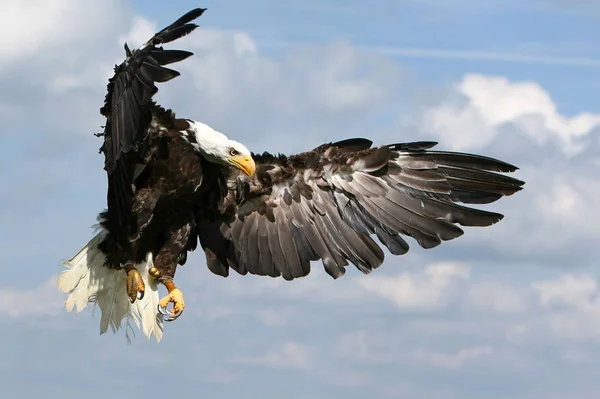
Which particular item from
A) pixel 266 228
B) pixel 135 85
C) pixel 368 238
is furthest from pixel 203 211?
pixel 135 85

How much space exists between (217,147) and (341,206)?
1.52 m

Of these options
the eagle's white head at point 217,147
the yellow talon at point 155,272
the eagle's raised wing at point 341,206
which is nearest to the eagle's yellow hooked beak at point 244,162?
the eagle's white head at point 217,147

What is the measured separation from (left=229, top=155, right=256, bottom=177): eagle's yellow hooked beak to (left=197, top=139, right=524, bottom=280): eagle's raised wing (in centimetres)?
76

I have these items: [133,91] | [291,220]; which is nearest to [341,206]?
[291,220]

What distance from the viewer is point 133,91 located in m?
9.96

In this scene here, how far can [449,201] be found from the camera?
1185cm

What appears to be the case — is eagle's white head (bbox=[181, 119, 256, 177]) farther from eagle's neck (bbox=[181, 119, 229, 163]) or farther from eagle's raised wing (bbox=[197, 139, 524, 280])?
eagle's raised wing (bbox=[197, 139, 524, 280])

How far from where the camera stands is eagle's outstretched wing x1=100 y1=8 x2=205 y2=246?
980 centimetres

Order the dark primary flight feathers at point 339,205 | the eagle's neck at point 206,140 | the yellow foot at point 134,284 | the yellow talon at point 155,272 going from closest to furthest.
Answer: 1. the eagle's neck at point 206,140
2. the yellow foot at point 134,284
3. the yellow talon at point 155,272
4. the dark primary flight feathers at point 339,205

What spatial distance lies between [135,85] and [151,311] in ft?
8.73

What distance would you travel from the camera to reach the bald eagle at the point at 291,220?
37.8 feet

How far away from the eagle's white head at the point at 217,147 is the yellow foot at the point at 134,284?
1.18 m

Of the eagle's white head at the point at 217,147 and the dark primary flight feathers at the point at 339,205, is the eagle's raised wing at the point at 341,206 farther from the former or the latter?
the eagle's white head at the point at 217,147

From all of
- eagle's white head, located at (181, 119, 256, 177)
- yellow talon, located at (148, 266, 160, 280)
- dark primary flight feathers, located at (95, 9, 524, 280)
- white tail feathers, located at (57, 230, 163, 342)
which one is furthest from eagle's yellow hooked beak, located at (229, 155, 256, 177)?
white tail feathers, located at (57, 230, 163, 342)
